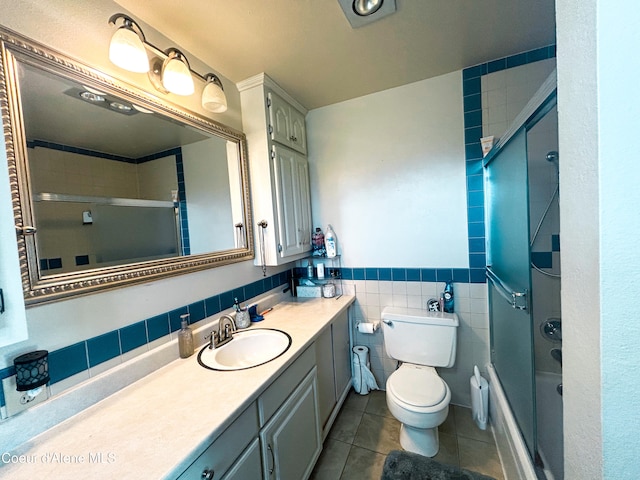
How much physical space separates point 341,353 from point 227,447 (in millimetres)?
1170

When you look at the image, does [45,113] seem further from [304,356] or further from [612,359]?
[612,359]

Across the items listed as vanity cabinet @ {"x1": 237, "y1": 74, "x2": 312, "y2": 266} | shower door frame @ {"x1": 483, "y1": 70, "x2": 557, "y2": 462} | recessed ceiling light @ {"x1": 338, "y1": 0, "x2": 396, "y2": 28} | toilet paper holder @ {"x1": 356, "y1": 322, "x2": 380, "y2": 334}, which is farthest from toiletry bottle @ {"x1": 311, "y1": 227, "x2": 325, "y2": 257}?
recessed ceiling light @ {"x1": 338, "y1": 0, "x2": 396, "y2": 28}

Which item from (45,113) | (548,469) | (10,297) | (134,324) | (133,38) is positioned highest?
(133,38)

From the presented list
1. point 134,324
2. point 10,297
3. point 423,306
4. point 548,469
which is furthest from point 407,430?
point 10,297

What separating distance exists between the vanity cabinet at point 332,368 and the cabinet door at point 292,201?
0.62 metres

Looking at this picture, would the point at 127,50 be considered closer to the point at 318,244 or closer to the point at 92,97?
the point at 92,97

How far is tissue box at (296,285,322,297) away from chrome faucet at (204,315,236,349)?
760 mm

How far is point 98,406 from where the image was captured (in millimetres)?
878

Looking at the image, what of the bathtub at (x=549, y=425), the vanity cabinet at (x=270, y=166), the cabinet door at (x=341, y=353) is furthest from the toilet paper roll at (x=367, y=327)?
the bathtub at (x=549, y=425)

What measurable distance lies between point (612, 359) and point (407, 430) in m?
1.44

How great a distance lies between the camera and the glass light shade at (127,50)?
938 millimetres

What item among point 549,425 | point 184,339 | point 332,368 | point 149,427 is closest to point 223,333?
point 184,339

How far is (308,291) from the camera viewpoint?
2.06m

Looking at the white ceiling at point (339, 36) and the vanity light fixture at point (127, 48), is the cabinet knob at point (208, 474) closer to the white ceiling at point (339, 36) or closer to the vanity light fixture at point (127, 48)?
the vanity light fixture at point (127, 48)
